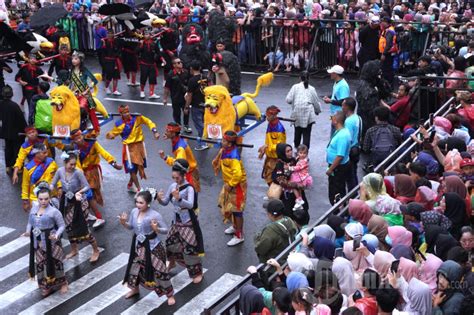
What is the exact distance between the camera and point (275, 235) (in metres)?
9.38

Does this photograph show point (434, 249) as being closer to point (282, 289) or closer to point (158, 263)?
point (282, 289)

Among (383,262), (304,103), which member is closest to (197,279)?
(383,262)

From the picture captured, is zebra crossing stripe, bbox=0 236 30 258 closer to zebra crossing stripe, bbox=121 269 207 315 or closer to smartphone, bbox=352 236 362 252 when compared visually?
zebra crossing stripe, bbox=121 269 207 315

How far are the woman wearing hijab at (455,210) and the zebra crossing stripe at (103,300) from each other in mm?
4323

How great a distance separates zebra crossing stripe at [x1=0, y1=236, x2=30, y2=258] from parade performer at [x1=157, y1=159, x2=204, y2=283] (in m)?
2.65

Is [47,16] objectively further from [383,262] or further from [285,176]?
[383,262]

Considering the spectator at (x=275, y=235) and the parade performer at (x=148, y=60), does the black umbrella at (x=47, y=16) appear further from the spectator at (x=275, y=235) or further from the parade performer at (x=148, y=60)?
the spectator at (x=275, y=235)

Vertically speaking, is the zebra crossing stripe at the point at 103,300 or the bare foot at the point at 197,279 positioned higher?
the bare foot at the point at 197,279

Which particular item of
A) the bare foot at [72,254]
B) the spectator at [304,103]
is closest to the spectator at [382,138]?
the spectator at [304,103]

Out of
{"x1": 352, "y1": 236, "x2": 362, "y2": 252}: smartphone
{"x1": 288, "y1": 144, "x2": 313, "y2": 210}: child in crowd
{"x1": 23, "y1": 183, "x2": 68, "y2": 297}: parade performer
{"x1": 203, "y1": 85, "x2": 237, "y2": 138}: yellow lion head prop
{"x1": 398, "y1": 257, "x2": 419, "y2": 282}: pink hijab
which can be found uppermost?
{"x1": 203, "y1": 85, "x2": 237, "y2": 138}: yellow lion head prop

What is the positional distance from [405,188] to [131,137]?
508 cm

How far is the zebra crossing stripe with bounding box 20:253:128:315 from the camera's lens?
34.8 ft

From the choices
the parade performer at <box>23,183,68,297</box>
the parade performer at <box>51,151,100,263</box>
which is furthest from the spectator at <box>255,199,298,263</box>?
the parade performer at <box>51,151,100,263</box>

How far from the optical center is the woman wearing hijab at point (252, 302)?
7.85 m
